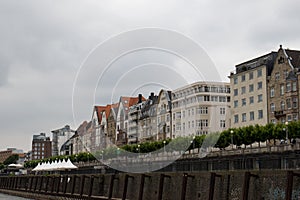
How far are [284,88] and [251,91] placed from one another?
11.9 metres

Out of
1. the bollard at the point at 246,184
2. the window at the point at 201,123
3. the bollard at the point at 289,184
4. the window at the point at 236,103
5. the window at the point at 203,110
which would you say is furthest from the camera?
the window at the point at 236,103

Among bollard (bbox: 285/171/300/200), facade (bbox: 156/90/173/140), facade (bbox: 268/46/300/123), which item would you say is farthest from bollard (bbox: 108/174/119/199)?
facade (bbox: 268/46/300/123)

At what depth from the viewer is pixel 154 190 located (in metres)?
34.6

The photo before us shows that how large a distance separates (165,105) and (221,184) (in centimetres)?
657

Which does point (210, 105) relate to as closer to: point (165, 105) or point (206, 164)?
point (165, 105)

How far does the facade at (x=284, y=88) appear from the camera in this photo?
315 feet

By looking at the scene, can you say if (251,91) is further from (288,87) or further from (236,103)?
(288,87)

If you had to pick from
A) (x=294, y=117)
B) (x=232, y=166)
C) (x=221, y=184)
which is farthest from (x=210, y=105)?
(x=294, y=117)

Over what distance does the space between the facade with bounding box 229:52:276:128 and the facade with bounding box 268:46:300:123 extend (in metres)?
2.24

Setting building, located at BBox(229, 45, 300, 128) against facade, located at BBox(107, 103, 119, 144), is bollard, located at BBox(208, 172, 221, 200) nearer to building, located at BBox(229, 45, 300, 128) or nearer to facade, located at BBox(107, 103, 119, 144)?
facade, located at BBox(107, 103, 119, 144)

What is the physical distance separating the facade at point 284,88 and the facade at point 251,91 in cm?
224

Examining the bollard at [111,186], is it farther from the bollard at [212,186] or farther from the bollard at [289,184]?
the bollard at [289,184]

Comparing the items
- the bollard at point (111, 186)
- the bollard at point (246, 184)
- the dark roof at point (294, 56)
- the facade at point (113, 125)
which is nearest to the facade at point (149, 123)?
the facade at point (113, 125)

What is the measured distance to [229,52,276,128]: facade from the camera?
107 meters
